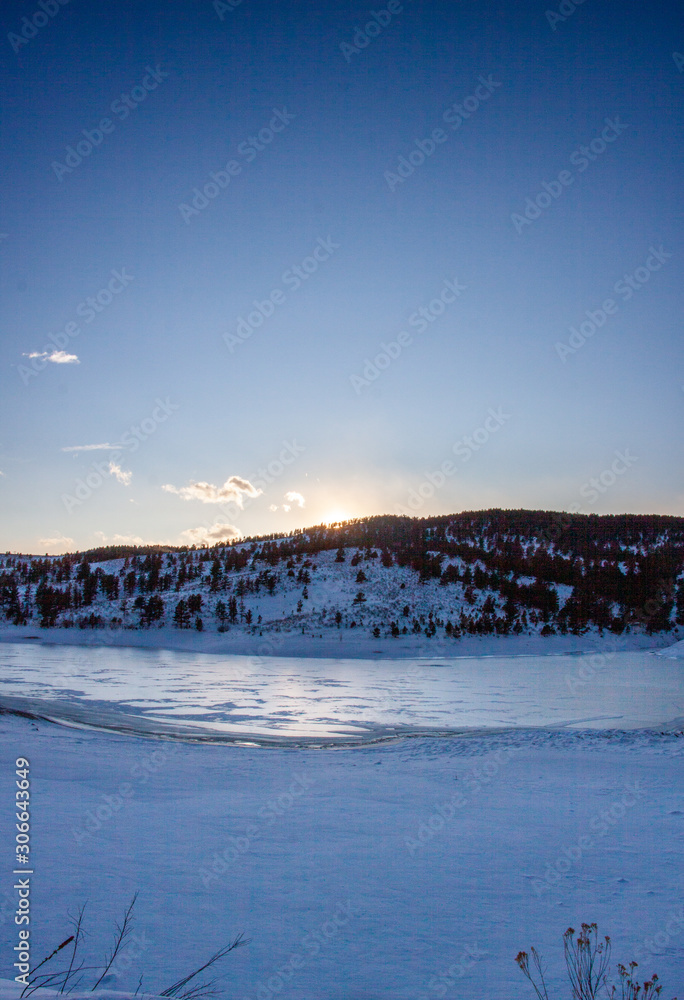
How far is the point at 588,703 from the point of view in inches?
724

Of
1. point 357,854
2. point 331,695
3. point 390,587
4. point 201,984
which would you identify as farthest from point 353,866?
point 390,587

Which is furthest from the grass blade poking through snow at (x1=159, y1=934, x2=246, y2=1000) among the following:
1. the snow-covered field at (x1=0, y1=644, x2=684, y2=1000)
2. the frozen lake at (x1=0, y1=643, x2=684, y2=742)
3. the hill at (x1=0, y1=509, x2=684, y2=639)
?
the hill at (x1=0, y1=509, x2=684, y2=639)

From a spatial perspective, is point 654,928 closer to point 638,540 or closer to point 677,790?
point 677,790

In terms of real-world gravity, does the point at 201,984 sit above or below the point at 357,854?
above

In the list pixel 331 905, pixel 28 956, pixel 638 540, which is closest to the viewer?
pixel 28 956

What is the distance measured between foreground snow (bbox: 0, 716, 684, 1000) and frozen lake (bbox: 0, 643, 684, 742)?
156 inches

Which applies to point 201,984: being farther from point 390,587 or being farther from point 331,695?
point 390,587

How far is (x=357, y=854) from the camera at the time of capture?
21.4 feet

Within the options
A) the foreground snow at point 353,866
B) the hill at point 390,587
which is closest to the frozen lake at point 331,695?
the foreground snow at point 353,866

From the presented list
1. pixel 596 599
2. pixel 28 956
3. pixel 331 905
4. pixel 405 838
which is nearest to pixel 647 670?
pixel 596 599

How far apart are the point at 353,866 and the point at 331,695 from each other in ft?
45.2

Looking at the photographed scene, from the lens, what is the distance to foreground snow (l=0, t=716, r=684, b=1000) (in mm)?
4422

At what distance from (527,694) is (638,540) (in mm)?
55892

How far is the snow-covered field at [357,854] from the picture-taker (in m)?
4.46
